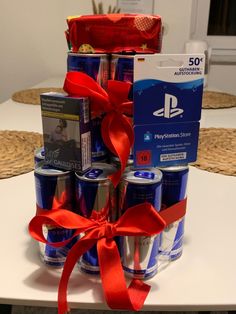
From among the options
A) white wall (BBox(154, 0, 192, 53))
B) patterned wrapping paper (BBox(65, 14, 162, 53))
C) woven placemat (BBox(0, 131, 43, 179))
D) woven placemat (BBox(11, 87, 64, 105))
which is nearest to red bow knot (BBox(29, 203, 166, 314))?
patterned wrapping paper (BBox(65, 14, 162, 53))

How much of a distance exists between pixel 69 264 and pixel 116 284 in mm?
61

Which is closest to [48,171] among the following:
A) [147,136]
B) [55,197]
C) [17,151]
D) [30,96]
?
[55,197]

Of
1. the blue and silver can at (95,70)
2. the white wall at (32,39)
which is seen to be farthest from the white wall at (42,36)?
the blue and silver can at (95,70)

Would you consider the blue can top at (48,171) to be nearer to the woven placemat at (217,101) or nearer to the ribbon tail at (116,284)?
the ribbon tail at (116,284)

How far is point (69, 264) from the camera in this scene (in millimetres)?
451

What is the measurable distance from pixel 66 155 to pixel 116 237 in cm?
12

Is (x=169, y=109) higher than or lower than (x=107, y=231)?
higher

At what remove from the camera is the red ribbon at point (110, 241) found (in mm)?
435

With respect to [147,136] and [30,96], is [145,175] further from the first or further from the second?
[30,96]

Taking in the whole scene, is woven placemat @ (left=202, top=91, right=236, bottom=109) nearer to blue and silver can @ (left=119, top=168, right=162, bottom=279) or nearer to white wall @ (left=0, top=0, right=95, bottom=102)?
white wall @ (left=0, top=0, right=95, bottom=102)

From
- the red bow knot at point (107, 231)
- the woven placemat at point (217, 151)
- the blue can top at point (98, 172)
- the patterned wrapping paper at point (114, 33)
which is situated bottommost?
the woven placemat at point (217, 151)

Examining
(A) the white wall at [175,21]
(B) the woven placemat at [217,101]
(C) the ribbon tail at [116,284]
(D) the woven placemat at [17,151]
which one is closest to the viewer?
(C) the ribbon tail at [116,284]

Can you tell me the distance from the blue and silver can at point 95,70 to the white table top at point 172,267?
0.54 ft

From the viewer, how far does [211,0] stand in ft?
7.54
